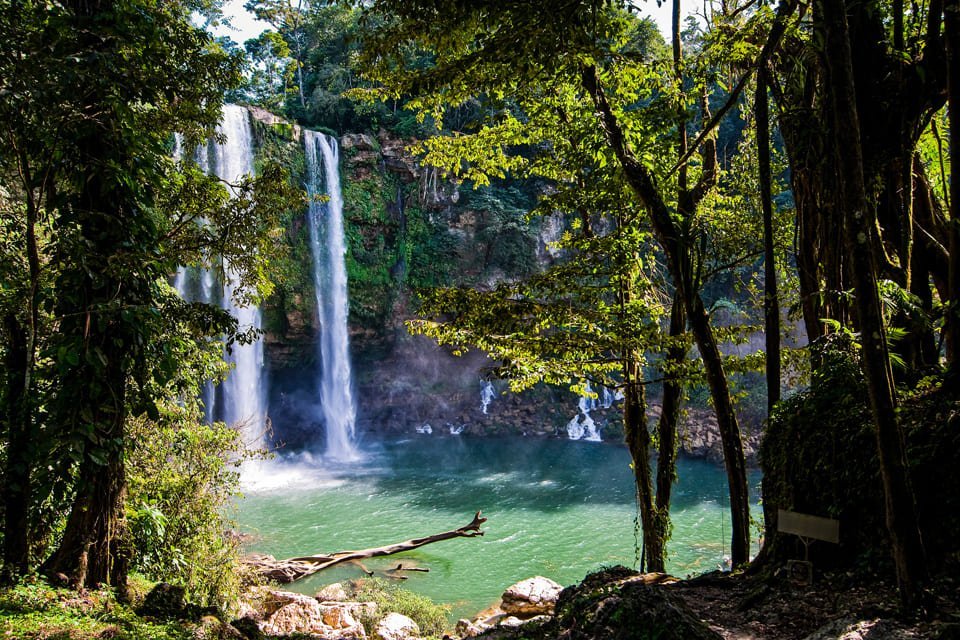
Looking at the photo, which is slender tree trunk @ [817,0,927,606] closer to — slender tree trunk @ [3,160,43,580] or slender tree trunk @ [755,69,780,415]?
slender tree trunk @ [755,69,780,415]

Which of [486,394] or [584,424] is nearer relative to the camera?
[584,424]

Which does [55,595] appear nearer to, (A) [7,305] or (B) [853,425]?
(A) [7,305]

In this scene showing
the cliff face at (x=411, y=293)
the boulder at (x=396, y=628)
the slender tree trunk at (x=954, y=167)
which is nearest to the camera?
the slender tree trunk at (x=954, y=167)

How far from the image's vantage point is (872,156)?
154 inches

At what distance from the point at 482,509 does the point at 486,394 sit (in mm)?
10075

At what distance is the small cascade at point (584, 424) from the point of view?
882 inches

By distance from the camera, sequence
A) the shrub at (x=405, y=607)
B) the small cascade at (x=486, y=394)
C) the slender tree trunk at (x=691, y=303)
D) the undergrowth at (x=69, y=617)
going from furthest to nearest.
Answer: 1. the small cascade at (x=486, y=394)
2. the shrub at (x=405, y=607)
3. the slender tree trunk at (x=691, y=303)
4. the undergrowth at (x=69, y=617)

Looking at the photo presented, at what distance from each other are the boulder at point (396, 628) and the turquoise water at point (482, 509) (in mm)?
1298

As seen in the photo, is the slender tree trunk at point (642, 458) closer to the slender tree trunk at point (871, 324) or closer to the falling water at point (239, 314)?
the slender tree trunk at point (871, 324)

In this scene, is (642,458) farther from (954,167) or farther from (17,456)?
(17,456)

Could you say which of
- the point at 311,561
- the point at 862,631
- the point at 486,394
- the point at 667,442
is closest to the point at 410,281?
the point at 486,394

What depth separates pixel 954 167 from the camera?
3.01 meters

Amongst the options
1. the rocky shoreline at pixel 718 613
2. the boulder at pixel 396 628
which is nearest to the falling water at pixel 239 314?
the boulder at pixel 396 628

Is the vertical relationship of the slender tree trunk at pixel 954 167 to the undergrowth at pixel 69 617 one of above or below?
above
